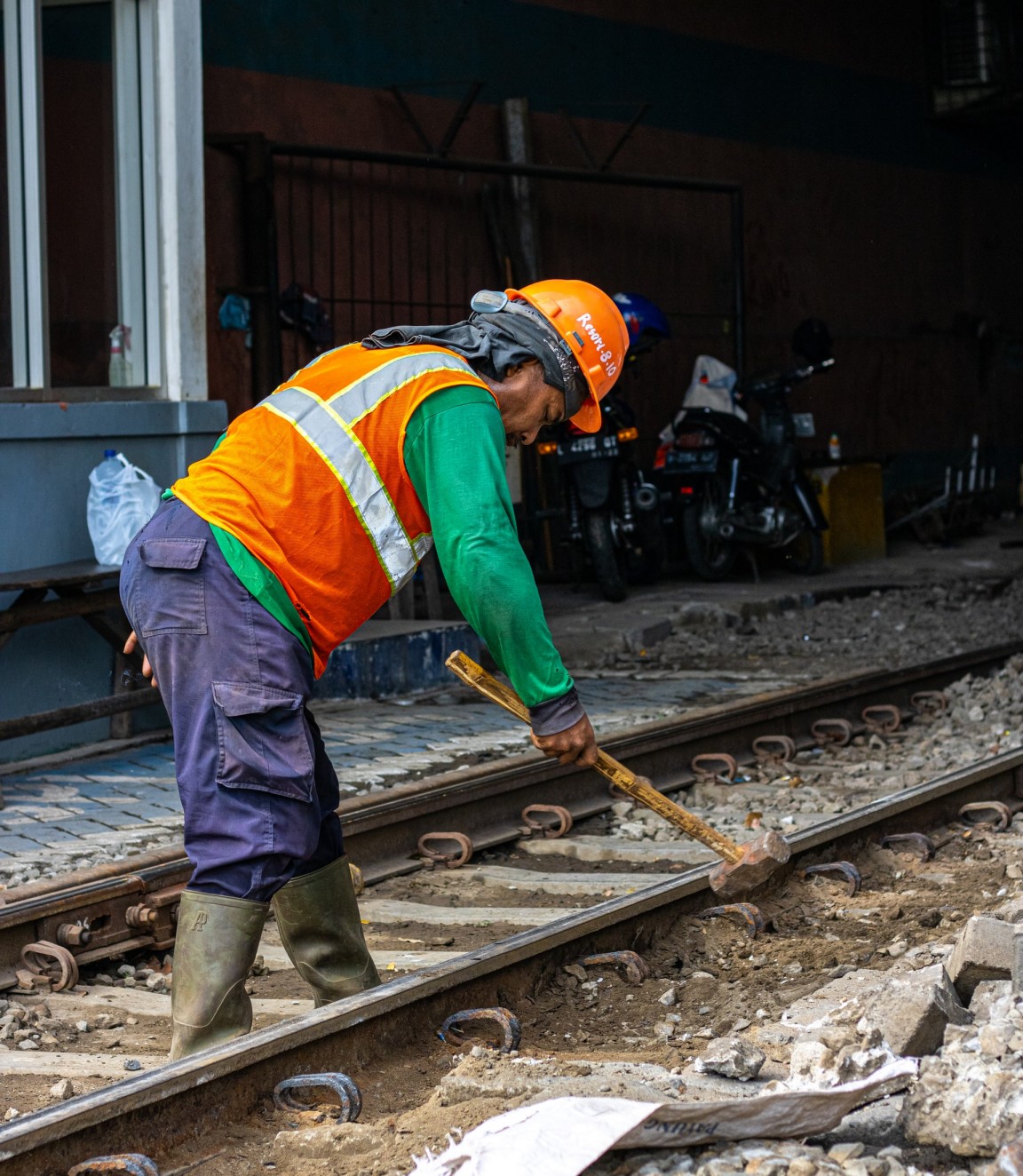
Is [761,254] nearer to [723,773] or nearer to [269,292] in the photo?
[269,292]

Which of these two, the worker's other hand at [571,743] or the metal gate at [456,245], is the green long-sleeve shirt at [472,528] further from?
the metal gate at [456,245]

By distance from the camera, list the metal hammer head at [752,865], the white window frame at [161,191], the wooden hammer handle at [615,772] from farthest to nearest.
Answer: the white window frame at [161,191] < the metal hammer head at [752,865] < the wooden hammer handle at [615,772]

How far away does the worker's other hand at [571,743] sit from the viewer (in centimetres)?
337

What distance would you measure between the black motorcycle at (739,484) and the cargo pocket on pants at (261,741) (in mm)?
9817

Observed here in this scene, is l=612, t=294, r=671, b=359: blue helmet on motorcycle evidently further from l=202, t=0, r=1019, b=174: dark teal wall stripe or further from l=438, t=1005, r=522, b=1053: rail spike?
l=438, t=1005, r=522, b=1053: rail spike

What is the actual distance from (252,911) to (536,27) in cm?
1150

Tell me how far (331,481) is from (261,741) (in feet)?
1.84

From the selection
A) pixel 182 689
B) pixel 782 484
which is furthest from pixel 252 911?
pixel 782 484

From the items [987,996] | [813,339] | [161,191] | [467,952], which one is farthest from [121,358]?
[813,339]

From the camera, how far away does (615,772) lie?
12.4ft

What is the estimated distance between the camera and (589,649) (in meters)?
10.1

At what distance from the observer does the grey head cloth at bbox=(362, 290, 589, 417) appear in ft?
11.4

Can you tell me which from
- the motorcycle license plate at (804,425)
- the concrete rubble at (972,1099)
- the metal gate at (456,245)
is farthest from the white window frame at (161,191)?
the motorcycle license plate at (804,425)

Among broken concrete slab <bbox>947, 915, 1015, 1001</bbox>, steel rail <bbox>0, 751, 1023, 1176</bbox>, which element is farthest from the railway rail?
broken concrete slab <bbox>947, 915, 1015, 1001</bbox>
